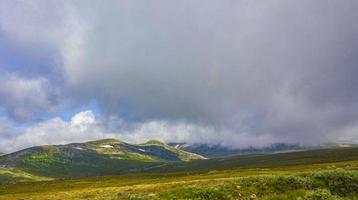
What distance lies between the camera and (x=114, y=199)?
2775cm

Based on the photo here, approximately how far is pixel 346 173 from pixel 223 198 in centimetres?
848

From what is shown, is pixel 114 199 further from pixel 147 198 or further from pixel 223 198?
pixel 223 198

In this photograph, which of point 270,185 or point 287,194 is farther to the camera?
point 270,185

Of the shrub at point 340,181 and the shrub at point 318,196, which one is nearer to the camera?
the shrub at point 318,196

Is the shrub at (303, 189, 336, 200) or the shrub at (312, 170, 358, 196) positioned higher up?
the shrub at (312, 170, 358, 196)

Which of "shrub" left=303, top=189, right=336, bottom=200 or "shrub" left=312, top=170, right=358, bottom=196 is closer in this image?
"shrub" left=303, top=189, right=336, bottom=200

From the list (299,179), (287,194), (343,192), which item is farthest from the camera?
(299,179)

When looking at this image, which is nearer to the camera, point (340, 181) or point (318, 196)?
point (318, 196)

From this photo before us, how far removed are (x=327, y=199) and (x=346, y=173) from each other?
6117mm

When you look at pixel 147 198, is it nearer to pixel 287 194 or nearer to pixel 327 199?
pixel 287 194

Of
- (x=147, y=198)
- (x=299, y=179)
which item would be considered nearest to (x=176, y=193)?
(x=147, y=198)

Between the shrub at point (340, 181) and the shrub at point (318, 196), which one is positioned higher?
the shrub at point (340, 181)

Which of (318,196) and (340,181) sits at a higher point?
(340,181)

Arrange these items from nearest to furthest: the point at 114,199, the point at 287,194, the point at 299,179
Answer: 1. the point at 287,194
2. the point at 299,179
3. the point at 114,199
